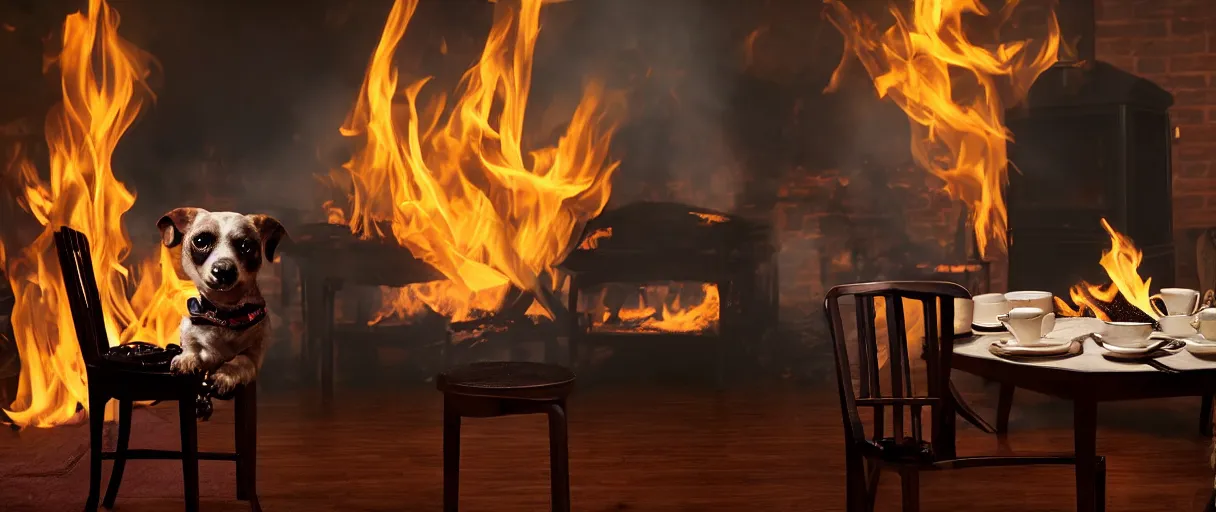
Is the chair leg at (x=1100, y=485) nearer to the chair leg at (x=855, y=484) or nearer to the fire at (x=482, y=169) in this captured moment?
the chair leg at (x=855, y=484)

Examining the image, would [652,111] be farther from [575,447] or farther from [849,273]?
[575,447]

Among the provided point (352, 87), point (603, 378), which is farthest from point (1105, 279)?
point (352, 87)

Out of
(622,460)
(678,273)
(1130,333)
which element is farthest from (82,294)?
(678,273)

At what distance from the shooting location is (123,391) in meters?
2.62

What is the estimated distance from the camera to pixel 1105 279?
4805 mm

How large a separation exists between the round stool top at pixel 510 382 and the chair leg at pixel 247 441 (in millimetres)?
543

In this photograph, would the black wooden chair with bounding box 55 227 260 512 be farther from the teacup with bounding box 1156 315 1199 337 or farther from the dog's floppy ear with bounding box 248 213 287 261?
the teacup with bounding box 1156 315 1199 337

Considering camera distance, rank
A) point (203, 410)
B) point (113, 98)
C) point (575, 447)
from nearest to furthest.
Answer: point (203, 410) < point (575, 447) < point (113, 98)

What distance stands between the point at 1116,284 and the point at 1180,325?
7.41 feet

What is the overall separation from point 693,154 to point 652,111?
27 centimetres

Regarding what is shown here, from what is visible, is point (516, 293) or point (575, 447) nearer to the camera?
point (575, 447)

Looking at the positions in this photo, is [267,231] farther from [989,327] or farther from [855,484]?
[989,327]

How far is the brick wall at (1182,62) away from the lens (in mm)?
4711

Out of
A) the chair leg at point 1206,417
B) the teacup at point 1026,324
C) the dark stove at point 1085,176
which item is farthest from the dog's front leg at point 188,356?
the dark stove at point 1085,176
